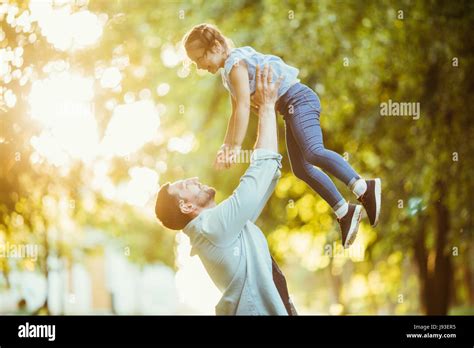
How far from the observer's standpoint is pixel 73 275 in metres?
5.93

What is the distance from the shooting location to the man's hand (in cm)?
437

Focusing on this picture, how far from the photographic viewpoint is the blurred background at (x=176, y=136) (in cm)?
548

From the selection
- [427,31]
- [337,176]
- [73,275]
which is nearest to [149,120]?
[73,275]

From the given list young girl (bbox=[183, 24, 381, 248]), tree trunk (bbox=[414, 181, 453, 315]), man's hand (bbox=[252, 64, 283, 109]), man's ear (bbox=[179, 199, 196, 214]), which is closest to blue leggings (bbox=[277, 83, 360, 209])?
young girl (bbox=[183, 24, 381, 248])

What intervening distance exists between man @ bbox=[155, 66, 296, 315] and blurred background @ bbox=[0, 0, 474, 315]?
716mm

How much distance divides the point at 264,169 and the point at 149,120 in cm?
203

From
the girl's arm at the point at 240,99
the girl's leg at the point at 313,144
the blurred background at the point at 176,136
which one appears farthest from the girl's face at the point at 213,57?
the blurred background at the point at 176,136

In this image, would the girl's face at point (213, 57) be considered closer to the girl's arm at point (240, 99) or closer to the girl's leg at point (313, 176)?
the girl's arm at point (240, 99)

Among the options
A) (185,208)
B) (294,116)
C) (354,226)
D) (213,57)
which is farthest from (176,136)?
(354,226)

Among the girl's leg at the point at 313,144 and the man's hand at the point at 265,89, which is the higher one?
the man's hand at the point at 265,89

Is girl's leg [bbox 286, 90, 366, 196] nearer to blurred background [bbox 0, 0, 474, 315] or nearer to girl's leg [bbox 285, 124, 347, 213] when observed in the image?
girl's leg [bbox 285, 124, 347, 213]

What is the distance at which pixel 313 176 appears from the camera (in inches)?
180

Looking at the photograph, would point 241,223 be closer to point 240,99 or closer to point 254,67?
point 240,99

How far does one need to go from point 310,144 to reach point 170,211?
978 millimetres
